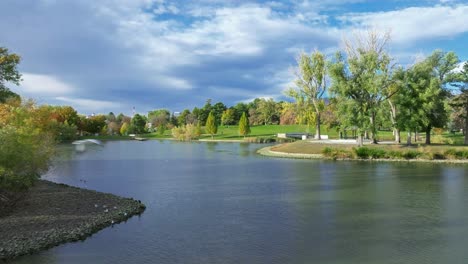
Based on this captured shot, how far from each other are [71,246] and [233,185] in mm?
15126

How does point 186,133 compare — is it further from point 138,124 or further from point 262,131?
point 138,124

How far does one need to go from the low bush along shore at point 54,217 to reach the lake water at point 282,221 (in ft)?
2.02

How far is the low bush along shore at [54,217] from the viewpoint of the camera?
45.0ft

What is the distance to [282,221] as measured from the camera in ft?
57.5

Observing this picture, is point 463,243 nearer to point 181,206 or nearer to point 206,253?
point 206,253

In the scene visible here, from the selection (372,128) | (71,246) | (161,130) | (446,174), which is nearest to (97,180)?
(71,246)

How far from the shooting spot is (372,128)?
4906cm

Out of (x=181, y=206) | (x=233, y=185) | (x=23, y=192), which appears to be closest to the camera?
(x=23, y=192)

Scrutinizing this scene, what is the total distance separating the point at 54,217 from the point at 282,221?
9.58 meters

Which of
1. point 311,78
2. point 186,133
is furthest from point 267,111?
point 311,78

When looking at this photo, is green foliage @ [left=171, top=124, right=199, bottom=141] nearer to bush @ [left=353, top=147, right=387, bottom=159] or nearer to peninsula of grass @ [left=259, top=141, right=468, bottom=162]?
peninsula of grass @ [left=259, top=141, right=468, bottom=162]

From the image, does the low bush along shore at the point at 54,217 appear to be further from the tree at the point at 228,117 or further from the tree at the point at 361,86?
the tree at the point at 228,117

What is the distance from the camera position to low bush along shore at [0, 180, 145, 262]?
1371 cm

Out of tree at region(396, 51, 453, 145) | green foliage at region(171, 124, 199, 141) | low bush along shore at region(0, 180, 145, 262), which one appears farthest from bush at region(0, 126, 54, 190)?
green foliage at region(171, 124, 199, 141)
